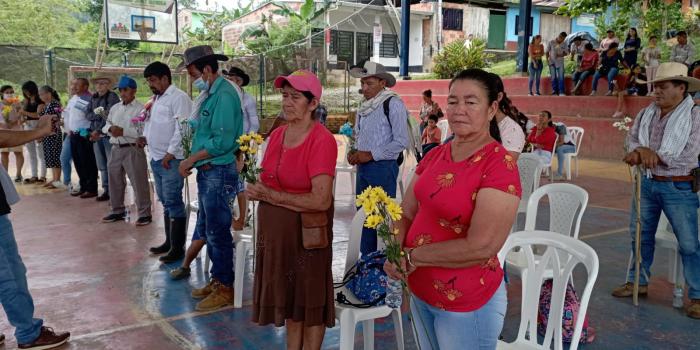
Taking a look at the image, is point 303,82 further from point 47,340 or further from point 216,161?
point 47,340

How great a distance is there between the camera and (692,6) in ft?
67.3

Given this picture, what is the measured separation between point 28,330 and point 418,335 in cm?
261

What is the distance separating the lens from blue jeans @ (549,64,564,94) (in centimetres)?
1447

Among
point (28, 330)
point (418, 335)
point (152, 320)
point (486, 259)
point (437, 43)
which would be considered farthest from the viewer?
point (437, 43)

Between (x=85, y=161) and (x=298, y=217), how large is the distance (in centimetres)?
683

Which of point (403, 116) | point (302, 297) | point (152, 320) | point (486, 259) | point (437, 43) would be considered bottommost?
point (152, 320)

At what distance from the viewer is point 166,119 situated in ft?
16.4

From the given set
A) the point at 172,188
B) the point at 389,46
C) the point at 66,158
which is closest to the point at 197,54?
the point at 172,188

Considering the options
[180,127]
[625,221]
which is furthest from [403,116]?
[625,221]

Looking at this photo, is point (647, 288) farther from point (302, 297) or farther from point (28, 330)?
point (28, 330)

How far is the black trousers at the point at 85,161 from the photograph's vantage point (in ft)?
27.3

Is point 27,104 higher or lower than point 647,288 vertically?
higher

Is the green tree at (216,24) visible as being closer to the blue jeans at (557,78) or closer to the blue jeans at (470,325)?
the blue jeans at (557,78)

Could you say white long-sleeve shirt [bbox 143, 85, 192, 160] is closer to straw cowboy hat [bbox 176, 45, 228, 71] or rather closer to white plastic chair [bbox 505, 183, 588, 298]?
straw cowboy hat [bbox 176, 45, 228, 71]
